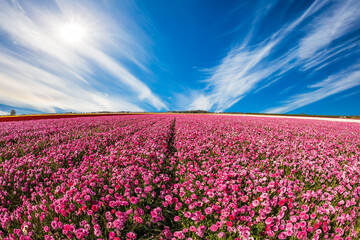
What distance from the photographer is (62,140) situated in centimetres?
873

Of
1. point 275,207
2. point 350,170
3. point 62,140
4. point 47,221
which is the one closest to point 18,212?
point 47,221

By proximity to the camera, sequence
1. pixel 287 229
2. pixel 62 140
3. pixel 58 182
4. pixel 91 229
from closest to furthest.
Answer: pixel 287 229
pixel 91 229
pixel 58 182
pixel 62 140

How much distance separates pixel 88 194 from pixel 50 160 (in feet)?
11.9

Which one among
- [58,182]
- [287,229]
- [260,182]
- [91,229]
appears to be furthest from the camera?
[58,182]

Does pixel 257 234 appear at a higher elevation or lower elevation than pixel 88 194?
lower

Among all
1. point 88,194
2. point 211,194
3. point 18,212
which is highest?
point 211,194

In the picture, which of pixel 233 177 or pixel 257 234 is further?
pixel 233 177

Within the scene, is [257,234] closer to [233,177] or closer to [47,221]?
[233,177]

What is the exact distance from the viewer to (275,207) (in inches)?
119

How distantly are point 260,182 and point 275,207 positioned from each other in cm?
72

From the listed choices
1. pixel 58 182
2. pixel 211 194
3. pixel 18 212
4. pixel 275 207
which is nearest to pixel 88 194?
pixel 18 212

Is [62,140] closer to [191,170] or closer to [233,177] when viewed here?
[191,170]

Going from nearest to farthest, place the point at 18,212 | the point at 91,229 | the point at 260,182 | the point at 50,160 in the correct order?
the point at 91,229 → the point at 18,212 → the point at 260,182 → the point at 50,160

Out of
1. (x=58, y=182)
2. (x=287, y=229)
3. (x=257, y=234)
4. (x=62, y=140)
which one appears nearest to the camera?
(x=287, y=229)
